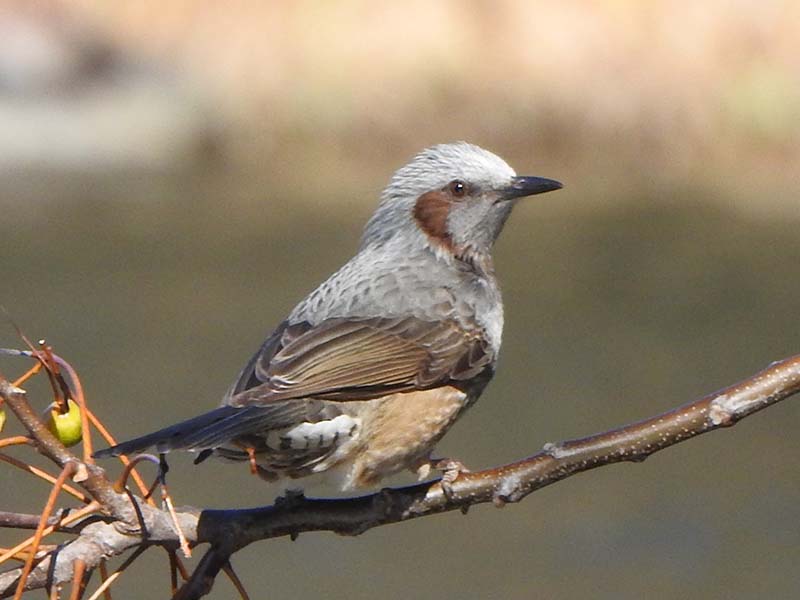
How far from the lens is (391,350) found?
4.45 meters

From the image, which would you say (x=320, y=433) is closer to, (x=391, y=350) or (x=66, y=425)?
(x=391, y=350)

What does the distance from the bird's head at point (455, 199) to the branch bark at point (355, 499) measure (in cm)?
127

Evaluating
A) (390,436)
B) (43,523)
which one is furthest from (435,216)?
(43,523)

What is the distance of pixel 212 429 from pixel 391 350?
0.95 m

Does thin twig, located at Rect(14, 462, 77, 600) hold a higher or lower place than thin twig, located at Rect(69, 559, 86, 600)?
higher

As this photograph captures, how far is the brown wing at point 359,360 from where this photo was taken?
4.12m

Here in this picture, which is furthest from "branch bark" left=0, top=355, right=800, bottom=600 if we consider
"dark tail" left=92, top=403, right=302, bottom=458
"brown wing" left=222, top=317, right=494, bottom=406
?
"brown wing" left=222, top=317, right=494, bottom=406

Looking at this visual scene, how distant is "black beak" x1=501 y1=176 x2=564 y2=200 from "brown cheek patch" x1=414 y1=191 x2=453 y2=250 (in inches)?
6.9

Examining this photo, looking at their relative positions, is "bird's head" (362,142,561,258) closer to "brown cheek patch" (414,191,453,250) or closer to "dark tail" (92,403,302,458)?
"brown cheek patch" (414,191,453,250)

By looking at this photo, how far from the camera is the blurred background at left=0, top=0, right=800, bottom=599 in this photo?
11516 millimetres

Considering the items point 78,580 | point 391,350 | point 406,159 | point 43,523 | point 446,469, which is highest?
point 43,523

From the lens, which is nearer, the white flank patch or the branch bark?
the branch bark

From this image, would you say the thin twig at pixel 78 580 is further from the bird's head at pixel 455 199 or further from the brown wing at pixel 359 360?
the bird's head at pixel 455 199

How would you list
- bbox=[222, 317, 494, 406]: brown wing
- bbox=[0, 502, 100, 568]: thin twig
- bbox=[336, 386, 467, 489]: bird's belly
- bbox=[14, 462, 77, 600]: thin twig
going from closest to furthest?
bbox=[14, 462, 77, 600]: thin twig < bbox=[0, 502, 100, 568]: thin twig < bbox=[222, 317, 494, 406]: brown wing < bbox=[336, 386, 467, 489]: bird's belly
